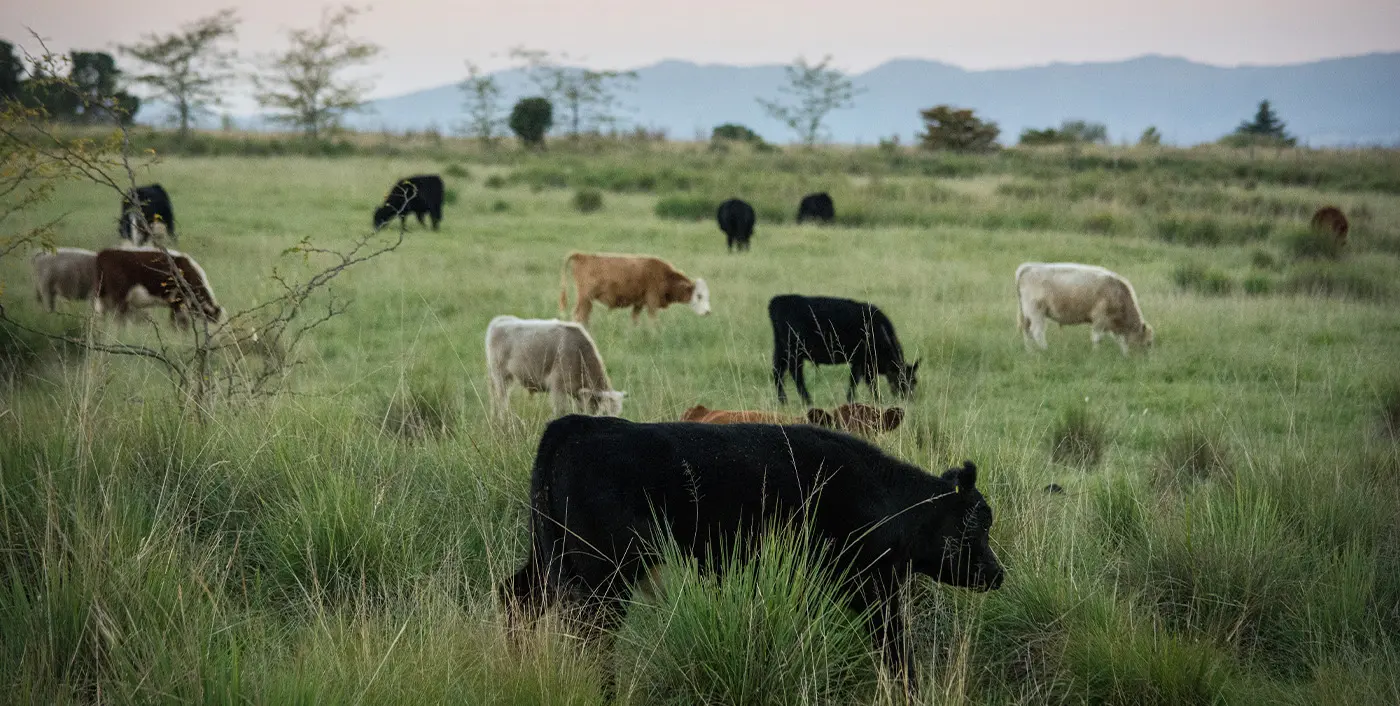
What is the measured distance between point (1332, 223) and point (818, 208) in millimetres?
10202

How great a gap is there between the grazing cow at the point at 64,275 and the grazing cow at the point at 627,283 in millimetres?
5348

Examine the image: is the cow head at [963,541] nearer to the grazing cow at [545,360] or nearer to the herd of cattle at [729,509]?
the herd of cattle at [729,509]

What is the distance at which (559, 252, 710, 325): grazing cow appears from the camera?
12906mm

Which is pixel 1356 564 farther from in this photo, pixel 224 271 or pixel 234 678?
pixel 224 271

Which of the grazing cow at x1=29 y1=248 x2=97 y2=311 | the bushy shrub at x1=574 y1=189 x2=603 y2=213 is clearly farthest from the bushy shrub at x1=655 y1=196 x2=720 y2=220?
the grazing cow at x1=29 y1=248 x2=97 y2=311

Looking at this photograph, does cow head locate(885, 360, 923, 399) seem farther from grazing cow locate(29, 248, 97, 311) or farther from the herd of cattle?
grazing cow locate(29, 248, 97, 311)

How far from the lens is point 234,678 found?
2512mm

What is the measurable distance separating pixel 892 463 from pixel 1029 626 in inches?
34.1

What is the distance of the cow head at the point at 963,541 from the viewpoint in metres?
3.49

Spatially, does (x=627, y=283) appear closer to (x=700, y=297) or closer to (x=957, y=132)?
(x=700, y=297)

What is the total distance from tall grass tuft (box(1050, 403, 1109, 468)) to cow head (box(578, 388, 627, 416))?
3.02 m

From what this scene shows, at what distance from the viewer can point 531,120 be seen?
50.5 m

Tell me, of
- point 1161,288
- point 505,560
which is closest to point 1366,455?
point 505,560

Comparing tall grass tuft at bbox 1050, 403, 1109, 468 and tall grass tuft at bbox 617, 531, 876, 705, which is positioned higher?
tall grass tuft at bbox 617, 531, 876, 705
